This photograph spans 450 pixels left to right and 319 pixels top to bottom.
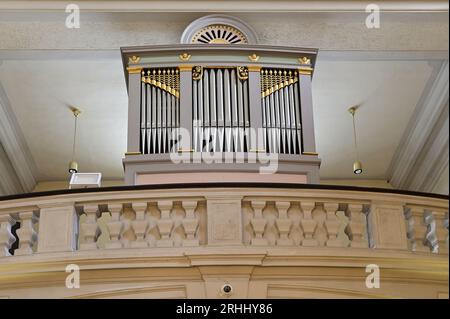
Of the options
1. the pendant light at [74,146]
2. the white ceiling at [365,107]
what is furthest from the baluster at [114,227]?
the pendant light at [74,146]

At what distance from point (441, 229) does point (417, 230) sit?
200 millimetres

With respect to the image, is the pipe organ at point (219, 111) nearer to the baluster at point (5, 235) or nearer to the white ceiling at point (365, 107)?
the white ceiling at point (365, 107)

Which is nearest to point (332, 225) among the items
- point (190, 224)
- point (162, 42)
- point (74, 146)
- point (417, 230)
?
point (417, 230)

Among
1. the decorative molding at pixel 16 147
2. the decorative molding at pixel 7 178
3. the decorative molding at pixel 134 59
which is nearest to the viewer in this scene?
the decorative molding at pixel 134 59

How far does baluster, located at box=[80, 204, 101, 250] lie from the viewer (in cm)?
597

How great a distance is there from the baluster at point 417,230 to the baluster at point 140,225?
2.04 meters

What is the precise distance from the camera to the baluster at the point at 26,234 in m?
6.02

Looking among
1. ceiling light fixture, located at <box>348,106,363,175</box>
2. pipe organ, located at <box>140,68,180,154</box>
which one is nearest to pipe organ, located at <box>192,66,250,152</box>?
pipe organ, located at <box>140,68,180,154</box>

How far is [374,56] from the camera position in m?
8.86

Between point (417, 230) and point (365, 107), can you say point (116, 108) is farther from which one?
point (417, 230)

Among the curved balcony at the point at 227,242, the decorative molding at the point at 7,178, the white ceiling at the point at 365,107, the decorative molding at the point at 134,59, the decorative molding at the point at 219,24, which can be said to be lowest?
the curved balcony at the point at 227,242

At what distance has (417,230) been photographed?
20.4ft

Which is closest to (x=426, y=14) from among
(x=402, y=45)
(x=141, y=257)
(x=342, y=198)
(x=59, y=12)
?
(x=402, y=45)
